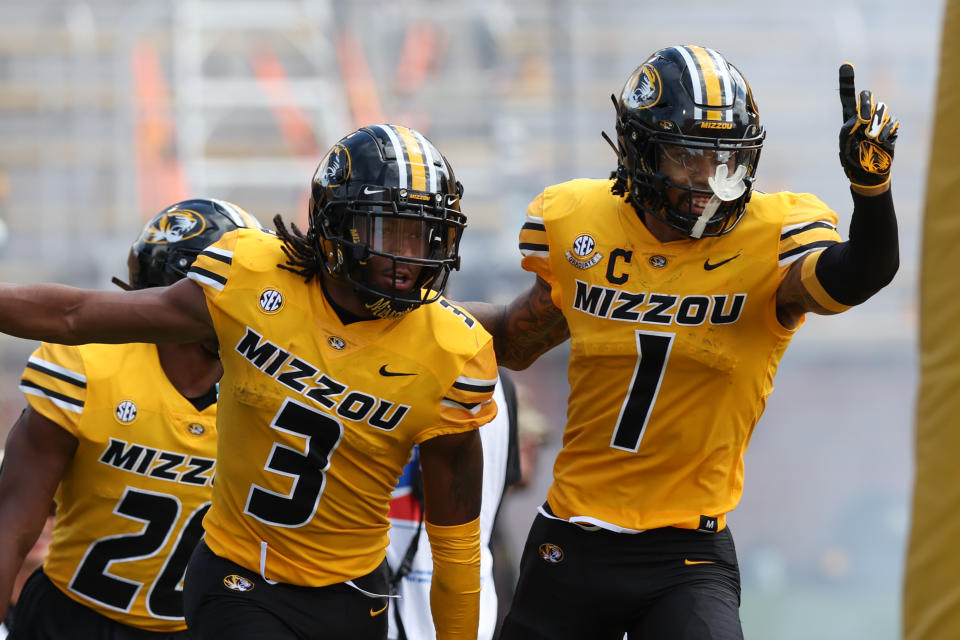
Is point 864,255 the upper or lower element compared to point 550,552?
upper

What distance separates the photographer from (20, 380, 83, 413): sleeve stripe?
375 cm

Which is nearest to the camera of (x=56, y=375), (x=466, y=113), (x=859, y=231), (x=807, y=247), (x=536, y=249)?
(x=859, y=231)

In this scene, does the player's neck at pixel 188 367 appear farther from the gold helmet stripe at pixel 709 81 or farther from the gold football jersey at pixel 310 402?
the gold helmet stripe at pixel 709 81

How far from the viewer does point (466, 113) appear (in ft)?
56.7

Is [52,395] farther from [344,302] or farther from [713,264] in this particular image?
[713,264]

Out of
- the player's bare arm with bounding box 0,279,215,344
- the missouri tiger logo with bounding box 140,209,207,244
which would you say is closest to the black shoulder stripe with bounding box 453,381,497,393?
the player's bare arm with bounding box 0,279,215,344

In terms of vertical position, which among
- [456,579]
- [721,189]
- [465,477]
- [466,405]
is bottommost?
[456,579]

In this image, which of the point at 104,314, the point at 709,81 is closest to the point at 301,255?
the point at 104,314

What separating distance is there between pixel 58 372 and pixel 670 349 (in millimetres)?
1772

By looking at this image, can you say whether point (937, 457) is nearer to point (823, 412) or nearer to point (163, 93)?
point (823, 412)

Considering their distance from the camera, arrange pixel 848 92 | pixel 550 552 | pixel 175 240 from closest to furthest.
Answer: pixel 848 92 < pixel 550 552 < pixel 175 240

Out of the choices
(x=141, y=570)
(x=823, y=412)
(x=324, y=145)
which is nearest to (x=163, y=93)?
(x=324, y=145)

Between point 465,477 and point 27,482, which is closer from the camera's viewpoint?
point 465,477

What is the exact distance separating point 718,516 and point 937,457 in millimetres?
1831
